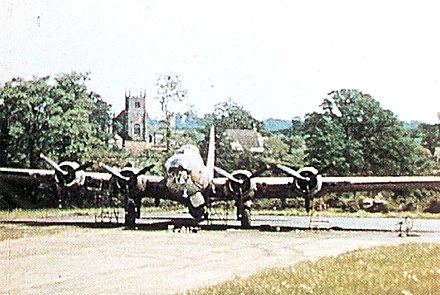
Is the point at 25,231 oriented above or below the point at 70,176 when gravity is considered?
below

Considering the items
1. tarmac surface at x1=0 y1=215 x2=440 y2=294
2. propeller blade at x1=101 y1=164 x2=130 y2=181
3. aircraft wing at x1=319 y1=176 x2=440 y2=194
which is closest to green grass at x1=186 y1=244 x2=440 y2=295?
Answer: tarmac surface at x1=0 y1=215 x2=440 y2=294

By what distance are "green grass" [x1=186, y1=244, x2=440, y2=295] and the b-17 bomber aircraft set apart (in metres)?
0.31

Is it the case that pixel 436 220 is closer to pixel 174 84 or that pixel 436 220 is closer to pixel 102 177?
pixel 174 84

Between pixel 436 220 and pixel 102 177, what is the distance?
73.9 inches

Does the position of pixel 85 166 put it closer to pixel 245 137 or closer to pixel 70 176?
pixel 70 176

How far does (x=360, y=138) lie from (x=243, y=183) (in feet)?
2.83

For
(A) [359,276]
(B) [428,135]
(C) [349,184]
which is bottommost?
(A) [359,276]

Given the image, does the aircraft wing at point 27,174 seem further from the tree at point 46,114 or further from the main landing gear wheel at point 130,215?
the main landing gear wheel at point 130,215

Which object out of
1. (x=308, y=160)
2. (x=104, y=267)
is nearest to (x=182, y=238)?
(x=104, y=267)

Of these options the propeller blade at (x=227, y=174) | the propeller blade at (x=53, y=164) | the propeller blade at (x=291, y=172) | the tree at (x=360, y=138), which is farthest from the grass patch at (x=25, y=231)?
the tree at (x=360, y=138)

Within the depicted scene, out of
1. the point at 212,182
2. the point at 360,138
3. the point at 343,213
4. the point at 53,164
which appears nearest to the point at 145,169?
the point at 53,164

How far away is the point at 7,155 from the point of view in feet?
11.5

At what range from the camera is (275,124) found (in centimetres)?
320

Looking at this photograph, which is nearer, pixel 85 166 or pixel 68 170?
pixel 68 170
